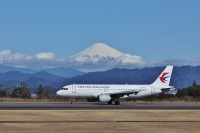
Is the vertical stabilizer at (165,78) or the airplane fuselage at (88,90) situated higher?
the vertical stabilizer at (165,78)

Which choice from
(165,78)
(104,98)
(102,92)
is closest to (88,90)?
(102,92)

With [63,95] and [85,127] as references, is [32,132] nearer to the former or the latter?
[85,127]

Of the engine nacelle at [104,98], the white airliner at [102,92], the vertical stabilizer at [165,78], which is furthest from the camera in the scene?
the vertical stabilizer at [165,78]

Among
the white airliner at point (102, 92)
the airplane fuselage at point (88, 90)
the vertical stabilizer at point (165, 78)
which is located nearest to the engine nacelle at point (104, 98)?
the white airliner at point (102, 92)

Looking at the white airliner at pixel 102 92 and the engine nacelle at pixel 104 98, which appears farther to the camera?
the white airliner at pixel 102 92

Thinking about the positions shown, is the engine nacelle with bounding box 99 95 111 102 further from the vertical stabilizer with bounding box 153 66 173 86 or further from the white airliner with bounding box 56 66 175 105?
the vertical stabilizer with bounding box 153 66 173 86

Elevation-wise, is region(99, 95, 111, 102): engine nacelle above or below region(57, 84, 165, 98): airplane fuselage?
below

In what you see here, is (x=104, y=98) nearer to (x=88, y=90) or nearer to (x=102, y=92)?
(x=102, y=92)

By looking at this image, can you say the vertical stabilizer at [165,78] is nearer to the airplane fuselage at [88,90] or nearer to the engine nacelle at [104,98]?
the airplane fuselage at [88,90]

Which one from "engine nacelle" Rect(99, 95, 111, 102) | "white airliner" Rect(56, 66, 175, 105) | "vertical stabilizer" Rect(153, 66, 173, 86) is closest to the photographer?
"engine nacelle" Rect(99, 95, 111, 102)

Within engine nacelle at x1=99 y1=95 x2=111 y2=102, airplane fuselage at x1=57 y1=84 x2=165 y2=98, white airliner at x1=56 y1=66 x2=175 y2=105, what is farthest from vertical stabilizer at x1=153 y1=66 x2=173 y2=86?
engine nacelle at x1=99 y1=95 x2=111 y2=102

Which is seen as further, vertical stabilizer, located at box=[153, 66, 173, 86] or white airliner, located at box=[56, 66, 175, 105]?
vertical stabilizer, located at box=[153, 66, 173, 86]

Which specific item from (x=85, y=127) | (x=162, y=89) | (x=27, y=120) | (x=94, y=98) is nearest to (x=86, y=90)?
(x=94, y=98)

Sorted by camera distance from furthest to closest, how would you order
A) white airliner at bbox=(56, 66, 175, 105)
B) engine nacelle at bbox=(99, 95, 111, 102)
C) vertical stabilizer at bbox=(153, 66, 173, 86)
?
vertical stabilizer at bbox=(153, 66, 173, 86)
white airliner at bbox=(56, 66, 175, 105)
engine nacelle at bbox=(99, 95, 111, 102)
